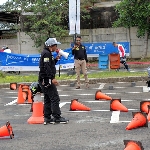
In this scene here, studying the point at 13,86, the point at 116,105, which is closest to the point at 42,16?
the point at 13,86

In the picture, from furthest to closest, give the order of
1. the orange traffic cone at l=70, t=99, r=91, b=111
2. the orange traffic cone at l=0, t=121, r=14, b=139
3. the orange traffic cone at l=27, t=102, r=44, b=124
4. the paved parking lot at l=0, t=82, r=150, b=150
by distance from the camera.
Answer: the orange traffic cone at l=70, t=99, r=91, b=111, the orange traffic cone at l=27, t=102, r=44, b=124, the orange traffic cone at l=0, t=121, r=14, b=139, the paved parking lot at l=0, t=82, r=150, b=150

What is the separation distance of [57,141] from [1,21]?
2685 cm

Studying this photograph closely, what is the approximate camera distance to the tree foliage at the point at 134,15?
2412 centimetres

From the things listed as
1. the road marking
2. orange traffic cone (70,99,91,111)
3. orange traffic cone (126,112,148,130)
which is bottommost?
the road marking

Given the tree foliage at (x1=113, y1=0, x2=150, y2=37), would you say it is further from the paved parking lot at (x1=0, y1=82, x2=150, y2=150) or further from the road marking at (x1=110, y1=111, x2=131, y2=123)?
the road marking at (x1=110, y1=111, x2=131, y2=123)

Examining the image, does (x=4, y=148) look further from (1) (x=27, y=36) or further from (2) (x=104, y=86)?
(1) (x=27, y=36)

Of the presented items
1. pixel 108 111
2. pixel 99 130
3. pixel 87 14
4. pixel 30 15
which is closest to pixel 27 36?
pixel 30 15

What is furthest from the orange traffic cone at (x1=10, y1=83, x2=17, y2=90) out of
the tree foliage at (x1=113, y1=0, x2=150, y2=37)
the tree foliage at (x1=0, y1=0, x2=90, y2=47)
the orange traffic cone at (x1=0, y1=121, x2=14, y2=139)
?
the tree foliage at (x1=113, y1=0, x2=150, y2=37)

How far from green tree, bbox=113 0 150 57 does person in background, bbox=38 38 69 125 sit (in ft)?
53.1

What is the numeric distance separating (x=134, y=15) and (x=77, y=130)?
17.3 meters

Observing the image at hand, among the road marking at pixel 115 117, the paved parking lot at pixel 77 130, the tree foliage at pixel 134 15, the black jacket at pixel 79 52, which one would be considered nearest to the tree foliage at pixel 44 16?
the tree foliage at pixel 134 15

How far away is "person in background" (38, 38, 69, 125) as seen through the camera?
8.42 metres

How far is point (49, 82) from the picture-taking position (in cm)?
845

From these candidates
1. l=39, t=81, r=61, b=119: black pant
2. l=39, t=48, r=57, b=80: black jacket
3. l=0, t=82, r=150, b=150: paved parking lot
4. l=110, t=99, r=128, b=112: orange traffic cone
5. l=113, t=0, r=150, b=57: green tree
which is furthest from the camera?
l=113, t=0, r=150, b=57: green tree
